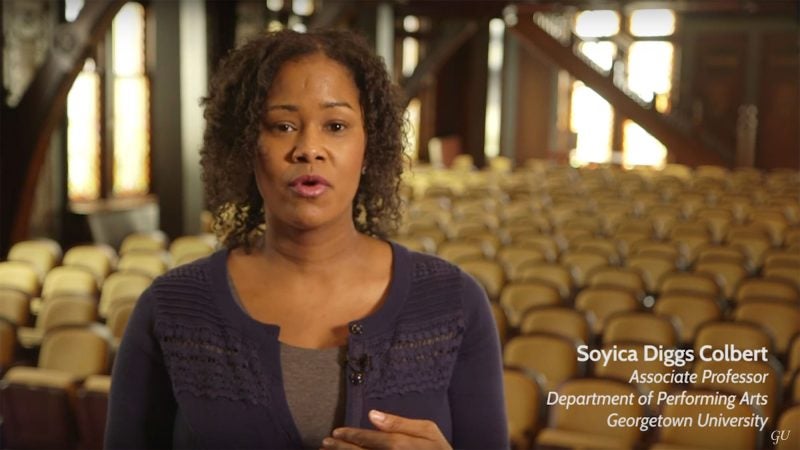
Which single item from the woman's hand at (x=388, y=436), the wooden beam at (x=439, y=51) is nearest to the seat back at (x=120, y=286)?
the woman's hand at (x=388, y=436)

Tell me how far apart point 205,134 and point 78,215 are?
454 inches

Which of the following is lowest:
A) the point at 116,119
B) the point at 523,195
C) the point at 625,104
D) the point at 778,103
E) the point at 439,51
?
the point at 523,195

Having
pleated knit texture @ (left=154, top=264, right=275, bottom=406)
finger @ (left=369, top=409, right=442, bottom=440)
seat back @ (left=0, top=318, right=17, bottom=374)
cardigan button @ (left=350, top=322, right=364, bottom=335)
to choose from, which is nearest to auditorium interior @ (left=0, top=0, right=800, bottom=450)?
seat back @ (left=0, top=318, right=17, bottom=374)

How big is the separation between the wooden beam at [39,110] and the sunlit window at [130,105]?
12.4 ft

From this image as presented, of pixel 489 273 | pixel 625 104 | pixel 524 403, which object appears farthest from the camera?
pixel 625 104

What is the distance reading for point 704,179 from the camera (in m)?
15.8

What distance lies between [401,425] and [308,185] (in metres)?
0.39

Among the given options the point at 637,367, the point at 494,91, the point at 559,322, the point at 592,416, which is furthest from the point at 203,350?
the point at 494,91

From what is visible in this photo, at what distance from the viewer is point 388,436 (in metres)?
1.39

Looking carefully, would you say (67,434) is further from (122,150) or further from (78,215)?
(122,150)

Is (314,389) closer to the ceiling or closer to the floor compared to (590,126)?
closer to the floor

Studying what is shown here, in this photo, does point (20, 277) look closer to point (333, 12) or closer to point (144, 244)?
point (144, 244)

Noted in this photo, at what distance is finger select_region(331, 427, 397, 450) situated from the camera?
1386 mm

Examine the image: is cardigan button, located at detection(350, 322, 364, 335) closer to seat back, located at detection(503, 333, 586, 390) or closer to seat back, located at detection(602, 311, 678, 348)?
seat back, located at detection(503, 333, 586, 390)
